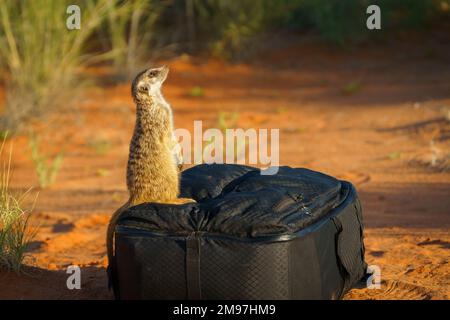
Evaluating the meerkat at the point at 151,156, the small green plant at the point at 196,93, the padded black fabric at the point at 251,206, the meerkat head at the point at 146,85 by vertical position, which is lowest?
the padded black fabric at the point at 251,206

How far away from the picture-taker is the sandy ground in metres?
5.05

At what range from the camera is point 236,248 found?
3.69 meters

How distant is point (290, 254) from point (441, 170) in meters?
3.90

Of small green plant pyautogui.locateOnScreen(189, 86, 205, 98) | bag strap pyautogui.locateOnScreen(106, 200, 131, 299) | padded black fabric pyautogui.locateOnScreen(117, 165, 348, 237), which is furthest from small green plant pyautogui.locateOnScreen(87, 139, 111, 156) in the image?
bag strap pyautogui.locateOnScreen(106, 200, 131, 299)

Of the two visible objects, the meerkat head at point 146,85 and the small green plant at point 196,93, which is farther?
the small green plant at point 196,93

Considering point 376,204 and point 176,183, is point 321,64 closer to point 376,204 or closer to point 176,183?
point 376,204

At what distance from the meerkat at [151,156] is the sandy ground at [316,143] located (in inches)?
26.8

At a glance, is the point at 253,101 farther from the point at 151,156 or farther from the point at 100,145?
the point at 151,156

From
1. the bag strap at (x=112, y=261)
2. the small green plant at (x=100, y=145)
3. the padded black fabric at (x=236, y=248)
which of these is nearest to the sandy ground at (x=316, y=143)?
the small green plant at (x=100, y=145)

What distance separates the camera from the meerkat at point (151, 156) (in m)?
4.34

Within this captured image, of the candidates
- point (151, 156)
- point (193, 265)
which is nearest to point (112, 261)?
point (193, 265)

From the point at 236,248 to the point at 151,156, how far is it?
994 millimetres

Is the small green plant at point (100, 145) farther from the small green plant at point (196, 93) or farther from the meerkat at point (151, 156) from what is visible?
the meerkat at point (151, 156)

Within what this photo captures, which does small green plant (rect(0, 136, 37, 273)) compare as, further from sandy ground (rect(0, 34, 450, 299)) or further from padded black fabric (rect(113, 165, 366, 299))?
padded black fabric (rect(113, 165, 366, 299))
